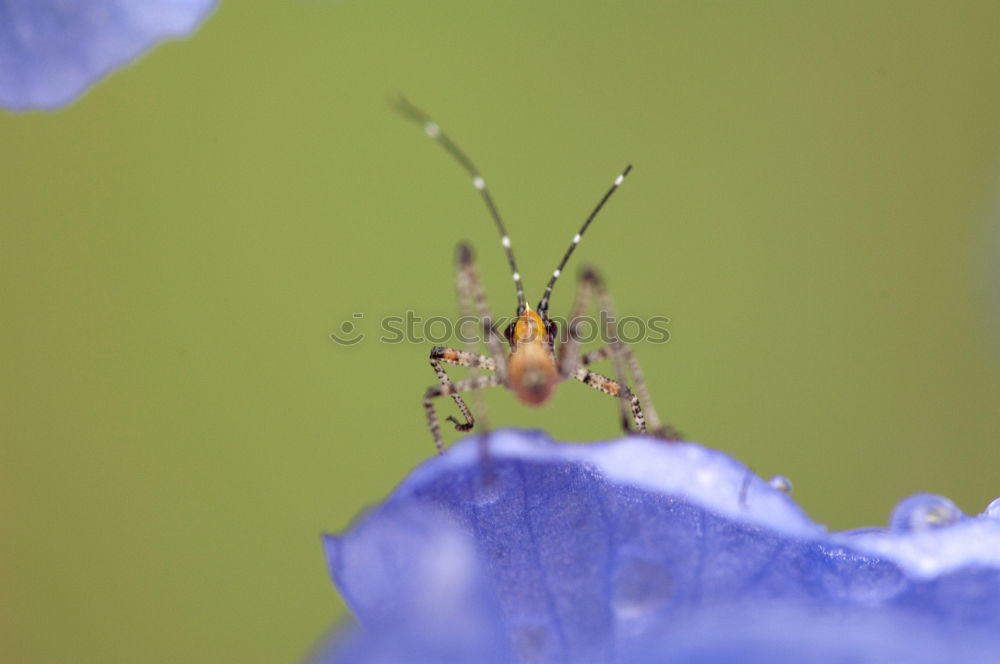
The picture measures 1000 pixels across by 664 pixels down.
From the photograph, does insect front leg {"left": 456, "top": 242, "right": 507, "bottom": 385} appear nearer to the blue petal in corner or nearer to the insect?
the insect

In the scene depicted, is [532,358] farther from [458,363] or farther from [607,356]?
[458,363]

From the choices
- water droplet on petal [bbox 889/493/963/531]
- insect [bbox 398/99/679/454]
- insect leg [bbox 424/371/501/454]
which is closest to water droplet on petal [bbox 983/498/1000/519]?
water droplet on petal [bbox 889/493/963/531]

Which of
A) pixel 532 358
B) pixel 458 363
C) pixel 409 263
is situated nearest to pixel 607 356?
pixel 532 358

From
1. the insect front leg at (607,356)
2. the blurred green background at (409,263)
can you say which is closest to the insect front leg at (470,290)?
the insect front leg at (607,356)

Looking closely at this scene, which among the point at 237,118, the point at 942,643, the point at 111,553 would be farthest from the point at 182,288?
the point at 942,643

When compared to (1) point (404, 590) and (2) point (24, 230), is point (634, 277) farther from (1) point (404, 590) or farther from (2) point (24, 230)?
(1) point (404, 590)
